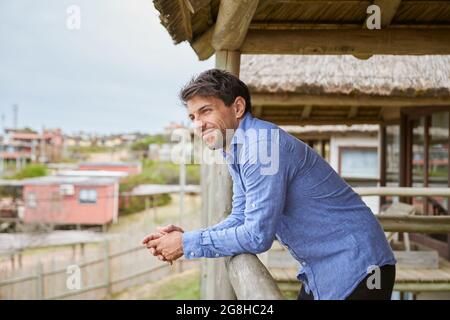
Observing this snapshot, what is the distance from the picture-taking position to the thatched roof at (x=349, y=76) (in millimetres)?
5582

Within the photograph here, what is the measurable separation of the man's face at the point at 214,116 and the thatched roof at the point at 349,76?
390cm

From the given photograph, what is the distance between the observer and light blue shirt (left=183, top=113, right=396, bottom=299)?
1.42 metres

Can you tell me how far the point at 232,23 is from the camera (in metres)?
2.62

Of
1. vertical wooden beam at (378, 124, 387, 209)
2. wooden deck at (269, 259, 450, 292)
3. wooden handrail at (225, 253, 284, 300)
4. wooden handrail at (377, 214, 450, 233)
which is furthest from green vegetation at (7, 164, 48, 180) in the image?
wooden handrail at (225, 253, 284, 300)

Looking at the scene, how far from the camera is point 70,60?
4662 cm

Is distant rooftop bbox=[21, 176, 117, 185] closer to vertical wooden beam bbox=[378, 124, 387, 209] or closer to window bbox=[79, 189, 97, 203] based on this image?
window bbox=[79, 189, 97, 203]

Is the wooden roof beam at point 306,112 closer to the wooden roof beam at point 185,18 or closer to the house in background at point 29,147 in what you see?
the wooden roof beam at point 185,18

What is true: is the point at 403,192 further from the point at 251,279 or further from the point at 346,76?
the point at 251,279

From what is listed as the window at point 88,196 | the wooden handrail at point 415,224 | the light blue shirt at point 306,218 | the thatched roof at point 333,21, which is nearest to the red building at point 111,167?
the window at point 88,196

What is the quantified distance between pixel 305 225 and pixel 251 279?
267 millimetres

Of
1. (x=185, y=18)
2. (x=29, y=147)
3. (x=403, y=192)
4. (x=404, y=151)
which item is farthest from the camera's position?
(x=29, y=147)

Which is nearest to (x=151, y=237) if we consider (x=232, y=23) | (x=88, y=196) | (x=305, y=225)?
(x=305, y=225)

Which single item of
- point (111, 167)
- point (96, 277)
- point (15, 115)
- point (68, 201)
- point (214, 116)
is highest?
point (15, 115)
